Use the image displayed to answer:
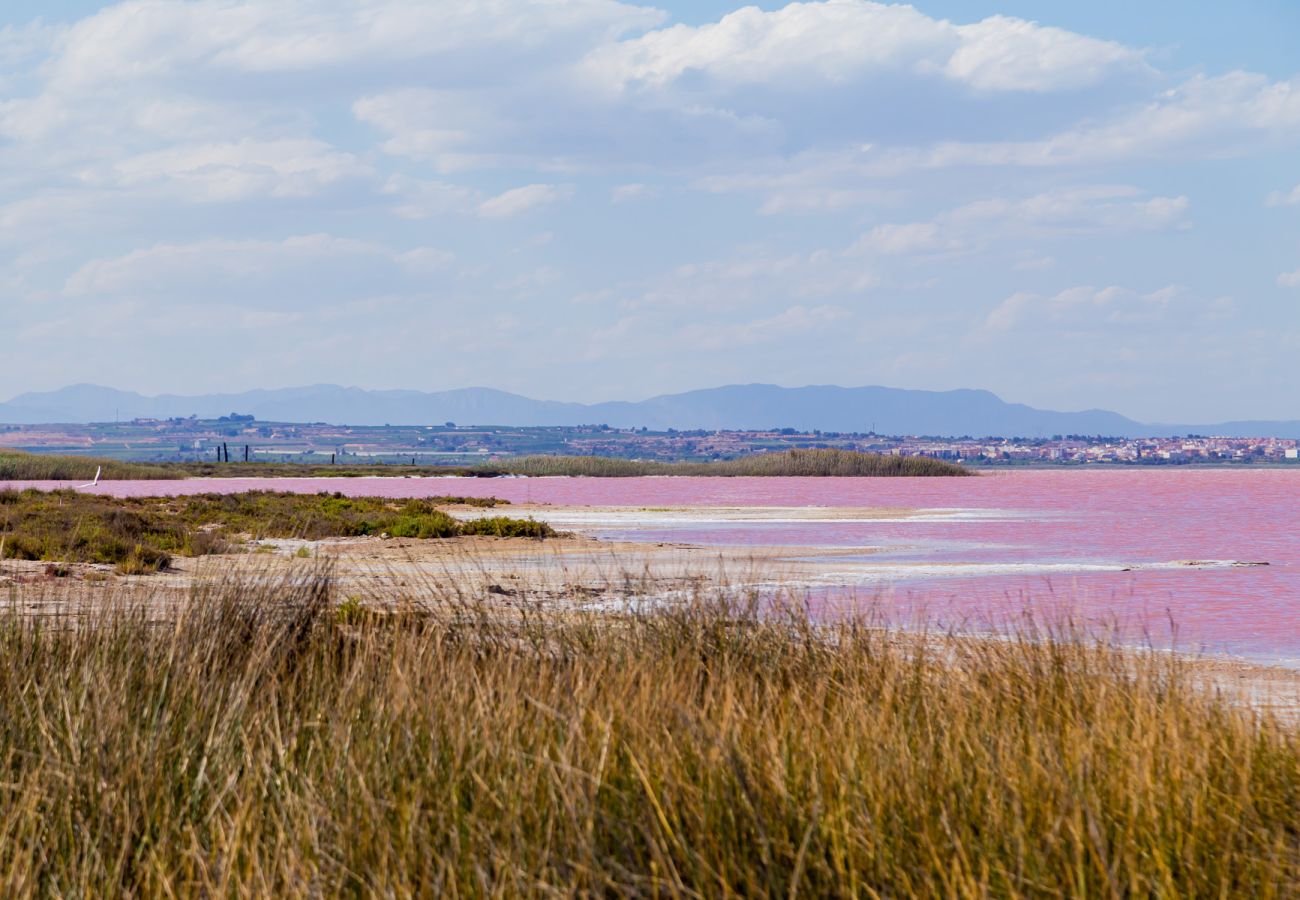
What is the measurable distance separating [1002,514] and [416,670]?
39.5 metres

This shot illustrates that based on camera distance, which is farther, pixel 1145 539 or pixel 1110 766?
pixel 1145 539

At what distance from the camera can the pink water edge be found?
15359 millimetres

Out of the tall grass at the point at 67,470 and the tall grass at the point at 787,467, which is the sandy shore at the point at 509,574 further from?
the tall grass at the point at 787,467

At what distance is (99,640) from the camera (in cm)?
757

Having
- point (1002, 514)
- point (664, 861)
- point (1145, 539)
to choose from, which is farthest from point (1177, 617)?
point (1002, 514)

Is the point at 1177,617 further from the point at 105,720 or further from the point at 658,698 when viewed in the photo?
the point at 105,720

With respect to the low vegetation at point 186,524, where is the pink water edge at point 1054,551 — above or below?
below

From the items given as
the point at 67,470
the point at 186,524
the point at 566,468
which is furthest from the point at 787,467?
the point at 186,524

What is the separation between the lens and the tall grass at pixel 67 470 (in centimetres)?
6962

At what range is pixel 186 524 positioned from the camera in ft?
95.6

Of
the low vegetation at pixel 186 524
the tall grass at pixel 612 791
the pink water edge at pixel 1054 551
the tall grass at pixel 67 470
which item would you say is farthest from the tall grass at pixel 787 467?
the tall grass at pixel 612 791

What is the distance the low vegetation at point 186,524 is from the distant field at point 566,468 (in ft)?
116

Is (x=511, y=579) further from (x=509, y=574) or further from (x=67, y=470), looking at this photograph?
(x=67, y=470)

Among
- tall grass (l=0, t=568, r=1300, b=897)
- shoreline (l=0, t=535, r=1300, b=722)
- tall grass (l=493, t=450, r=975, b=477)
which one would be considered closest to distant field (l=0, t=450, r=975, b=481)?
tall grass (l=493, t=450, r=975, b=477)
